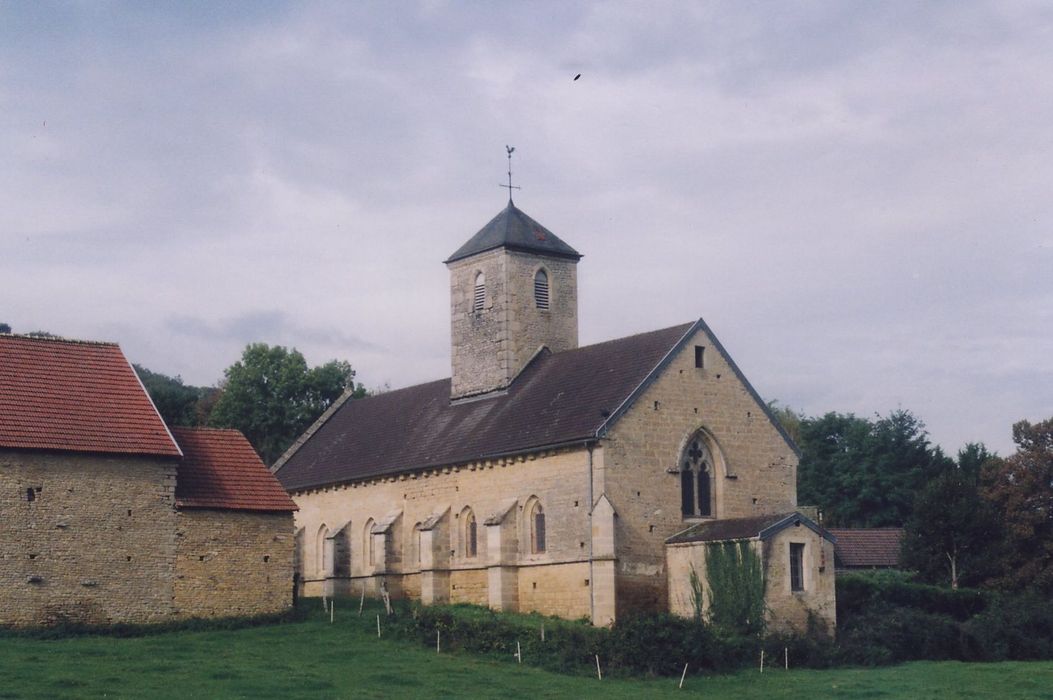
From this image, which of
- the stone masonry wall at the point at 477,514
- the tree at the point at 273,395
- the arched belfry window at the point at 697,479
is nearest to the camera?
the stone masonry wall at the point at 477,514

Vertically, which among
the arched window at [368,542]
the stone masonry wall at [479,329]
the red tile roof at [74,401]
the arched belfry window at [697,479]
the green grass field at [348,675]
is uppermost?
the stone masonry wall at [479,329]

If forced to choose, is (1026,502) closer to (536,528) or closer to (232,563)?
(536,528)

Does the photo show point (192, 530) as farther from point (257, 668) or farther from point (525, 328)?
point (525, 328)

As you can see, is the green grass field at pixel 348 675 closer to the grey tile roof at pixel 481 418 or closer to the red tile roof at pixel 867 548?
the grey tile roof at pixel 481 418

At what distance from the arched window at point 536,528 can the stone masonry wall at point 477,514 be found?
9.0 inches

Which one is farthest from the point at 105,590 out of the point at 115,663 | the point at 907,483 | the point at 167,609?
the point at 907,483

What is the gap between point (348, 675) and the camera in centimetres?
3559

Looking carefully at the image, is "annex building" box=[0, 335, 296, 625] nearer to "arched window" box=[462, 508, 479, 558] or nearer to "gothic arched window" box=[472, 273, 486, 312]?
"arched window" box=[462, 508, 479, 558]

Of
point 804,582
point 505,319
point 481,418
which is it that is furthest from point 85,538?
point 804,582

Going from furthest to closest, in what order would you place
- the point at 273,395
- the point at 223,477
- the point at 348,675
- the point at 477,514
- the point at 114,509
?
1. the point at 273,395
2. the point at 477,514
3. the point at 223,477
4. the point at 114,509
5. the point at 348,675

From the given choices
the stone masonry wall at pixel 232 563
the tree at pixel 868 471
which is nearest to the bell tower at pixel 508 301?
the stone masonry wall at pixel 232 563

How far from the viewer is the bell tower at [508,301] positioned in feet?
182

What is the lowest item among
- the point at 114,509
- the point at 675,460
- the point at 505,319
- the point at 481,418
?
the point at 114,509

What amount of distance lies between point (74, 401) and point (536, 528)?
48.4ft
